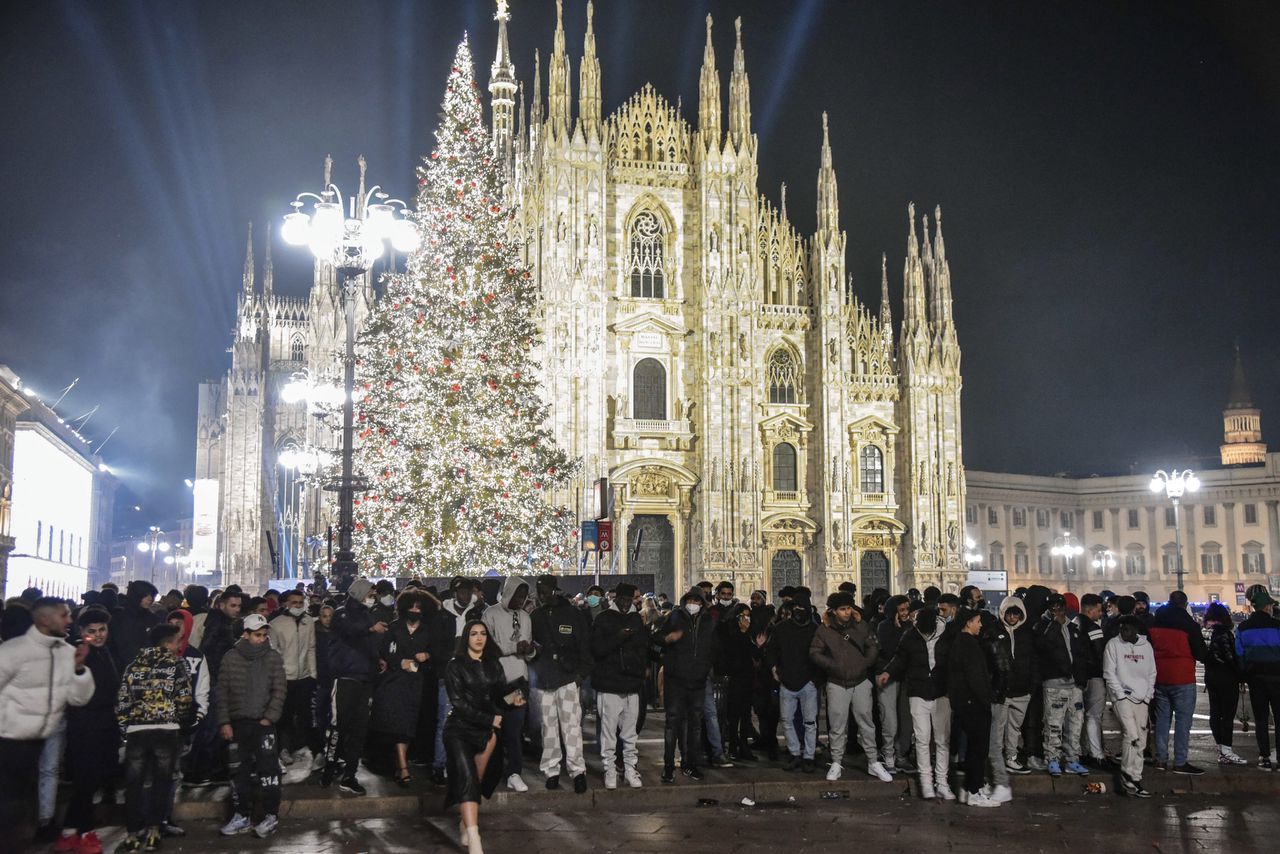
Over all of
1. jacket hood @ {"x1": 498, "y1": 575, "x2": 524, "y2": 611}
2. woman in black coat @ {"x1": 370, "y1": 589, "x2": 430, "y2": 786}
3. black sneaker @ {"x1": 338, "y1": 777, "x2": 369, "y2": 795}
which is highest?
jacket hood @ {"x1": 498, "y1": 575, "x2": 524, "y2": 611}

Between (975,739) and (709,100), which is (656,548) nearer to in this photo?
(709,100)

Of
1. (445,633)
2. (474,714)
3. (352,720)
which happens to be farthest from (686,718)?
(474,714)

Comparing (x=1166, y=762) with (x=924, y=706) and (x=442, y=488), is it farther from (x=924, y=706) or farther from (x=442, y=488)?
(x=442, y=488)

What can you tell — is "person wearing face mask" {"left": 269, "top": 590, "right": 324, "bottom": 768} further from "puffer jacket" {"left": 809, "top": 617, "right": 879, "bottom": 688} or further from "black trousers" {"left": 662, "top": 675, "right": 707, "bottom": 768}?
"puffer jacket" {"left": 809, "top": 617, "right": 879, "bottom": 688}

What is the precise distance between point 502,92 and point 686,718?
3264 cm

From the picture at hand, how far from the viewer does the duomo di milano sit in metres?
40.8

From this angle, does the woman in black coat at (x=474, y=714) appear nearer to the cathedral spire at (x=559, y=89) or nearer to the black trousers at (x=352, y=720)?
the black trousers at (x=352, y=720)

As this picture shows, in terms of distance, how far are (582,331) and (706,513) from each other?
7.46 meters

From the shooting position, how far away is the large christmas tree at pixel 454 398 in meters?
26.7

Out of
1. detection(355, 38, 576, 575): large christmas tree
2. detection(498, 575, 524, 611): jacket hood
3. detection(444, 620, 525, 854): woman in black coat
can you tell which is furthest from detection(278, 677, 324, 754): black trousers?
detection(355, 38, 576, 575): large christmas tree

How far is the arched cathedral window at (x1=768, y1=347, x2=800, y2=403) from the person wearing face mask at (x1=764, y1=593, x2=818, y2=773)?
31.7m

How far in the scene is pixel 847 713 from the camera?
1186 centimetres

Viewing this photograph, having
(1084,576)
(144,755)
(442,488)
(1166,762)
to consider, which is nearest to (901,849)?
(1166,762)

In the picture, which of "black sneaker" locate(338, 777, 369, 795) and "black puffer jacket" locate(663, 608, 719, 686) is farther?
"black puffer jacket" locate(663, 608, 719, 686)
